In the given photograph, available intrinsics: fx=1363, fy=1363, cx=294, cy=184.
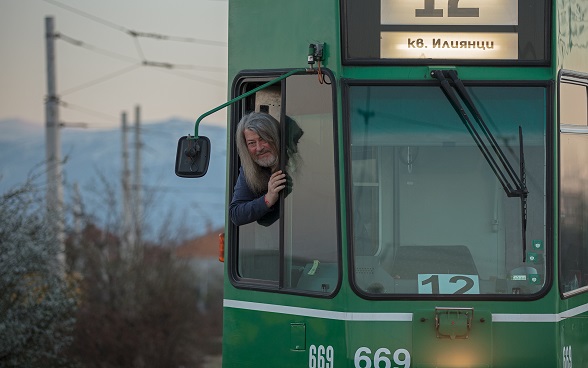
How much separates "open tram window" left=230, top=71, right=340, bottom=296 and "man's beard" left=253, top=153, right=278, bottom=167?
0.27 feet

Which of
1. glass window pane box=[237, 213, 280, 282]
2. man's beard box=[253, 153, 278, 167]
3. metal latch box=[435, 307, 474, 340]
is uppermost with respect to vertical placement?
man's beard box=[253, 153, 278, 167]

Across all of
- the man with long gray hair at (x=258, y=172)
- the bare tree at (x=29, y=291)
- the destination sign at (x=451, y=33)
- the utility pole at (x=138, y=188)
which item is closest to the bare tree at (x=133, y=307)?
the utility pole at (x=138, y=188)

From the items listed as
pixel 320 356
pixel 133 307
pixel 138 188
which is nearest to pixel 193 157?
pixel 320 356

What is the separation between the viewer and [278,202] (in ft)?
25.0

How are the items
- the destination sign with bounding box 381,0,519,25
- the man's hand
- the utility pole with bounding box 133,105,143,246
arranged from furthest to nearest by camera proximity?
the utility pole with bounding box 133,105,143,246
the man's hand
the destination sign with bounding box 381,0,519,25

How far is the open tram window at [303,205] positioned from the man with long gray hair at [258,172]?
0.05m

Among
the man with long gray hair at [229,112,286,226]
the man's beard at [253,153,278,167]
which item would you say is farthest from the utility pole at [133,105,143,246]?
the man's beard at [253,153,278,167]

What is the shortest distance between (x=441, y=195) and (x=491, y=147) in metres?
0.37

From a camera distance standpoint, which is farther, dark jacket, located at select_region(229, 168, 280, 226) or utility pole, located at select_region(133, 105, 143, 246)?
utility pole, located at select_region(133, 105, 143, 246)

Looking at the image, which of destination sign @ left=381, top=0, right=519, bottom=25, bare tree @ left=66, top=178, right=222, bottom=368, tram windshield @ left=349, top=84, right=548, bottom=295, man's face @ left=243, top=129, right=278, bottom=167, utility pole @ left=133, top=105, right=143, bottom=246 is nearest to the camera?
tram windshield @ left=349, top=84, right=548, bottom=295

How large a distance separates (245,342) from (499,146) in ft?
5.96

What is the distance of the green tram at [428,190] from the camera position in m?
7.19

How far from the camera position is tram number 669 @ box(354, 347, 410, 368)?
23.5 feet

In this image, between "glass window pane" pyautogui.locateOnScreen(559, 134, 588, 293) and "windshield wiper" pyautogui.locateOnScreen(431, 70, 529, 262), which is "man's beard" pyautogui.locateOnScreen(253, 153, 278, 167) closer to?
"windshield wiper" pyautogui.locateOnScreen(431, 70, 529, 262)
